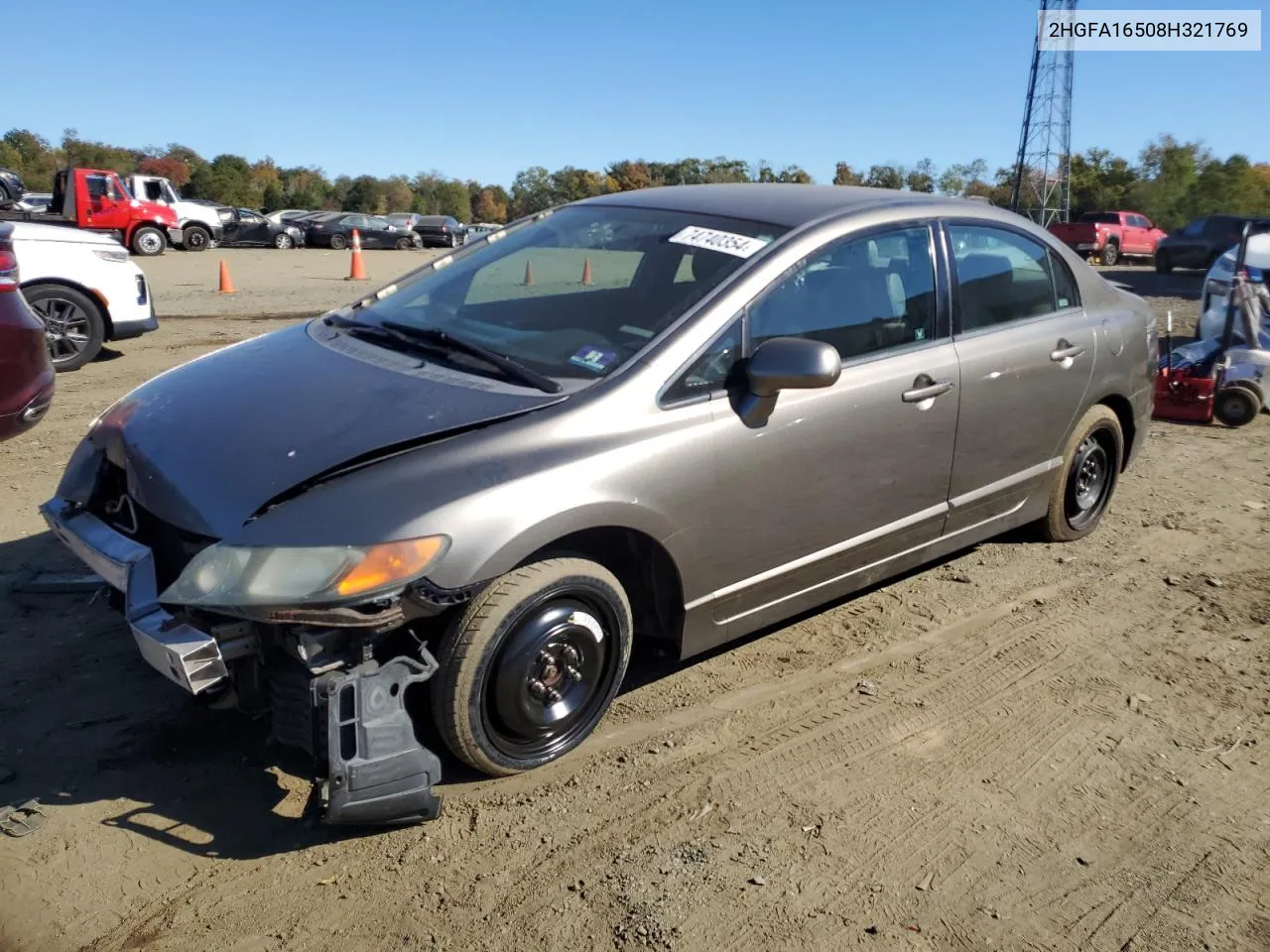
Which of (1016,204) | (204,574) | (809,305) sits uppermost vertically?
(1016,204)

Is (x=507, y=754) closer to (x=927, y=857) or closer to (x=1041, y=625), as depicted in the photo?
(x=927, y=857)

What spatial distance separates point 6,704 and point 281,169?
273 feet

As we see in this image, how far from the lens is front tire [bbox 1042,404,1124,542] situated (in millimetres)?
4789

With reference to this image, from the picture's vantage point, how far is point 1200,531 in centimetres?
543

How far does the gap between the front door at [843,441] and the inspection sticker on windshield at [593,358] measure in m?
0.38

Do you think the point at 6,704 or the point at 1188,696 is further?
the point at 1188,696

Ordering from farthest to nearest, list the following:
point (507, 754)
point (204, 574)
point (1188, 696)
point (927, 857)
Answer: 1. point (1188, 696)
2. point (507, 754)
3. point (927, 857)
4. point (204, 574)

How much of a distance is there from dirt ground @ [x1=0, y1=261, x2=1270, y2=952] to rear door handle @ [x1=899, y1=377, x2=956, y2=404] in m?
1.00

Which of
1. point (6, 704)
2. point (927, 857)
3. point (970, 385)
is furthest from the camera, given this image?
point (970, 385)

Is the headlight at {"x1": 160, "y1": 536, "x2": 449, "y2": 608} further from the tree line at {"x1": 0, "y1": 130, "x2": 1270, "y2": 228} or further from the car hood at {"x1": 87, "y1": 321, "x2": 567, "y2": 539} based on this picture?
the tree line at {"x1": 0, "y1": 130, "x2": 1270, "y2": 228}

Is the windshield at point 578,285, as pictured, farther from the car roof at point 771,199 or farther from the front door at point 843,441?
the front door at point 843,441

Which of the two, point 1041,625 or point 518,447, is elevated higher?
point 518,447

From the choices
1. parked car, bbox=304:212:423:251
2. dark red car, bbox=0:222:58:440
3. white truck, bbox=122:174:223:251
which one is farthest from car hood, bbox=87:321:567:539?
parked car, bbox=304:212:423:251

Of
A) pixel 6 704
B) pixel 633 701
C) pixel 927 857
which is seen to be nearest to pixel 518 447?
pixel 633 701
